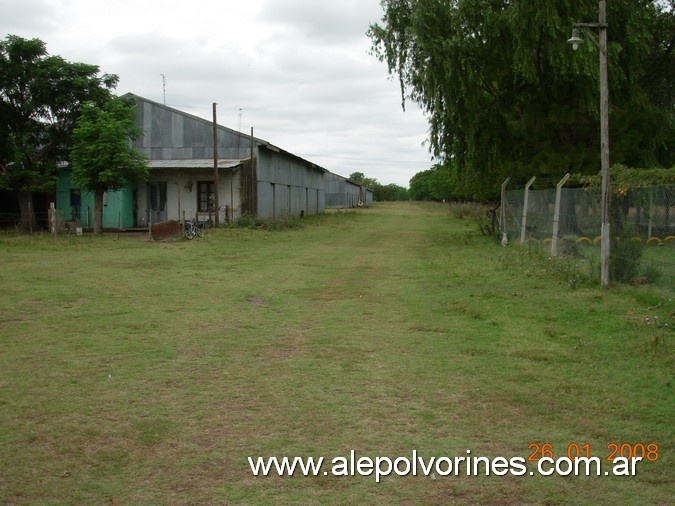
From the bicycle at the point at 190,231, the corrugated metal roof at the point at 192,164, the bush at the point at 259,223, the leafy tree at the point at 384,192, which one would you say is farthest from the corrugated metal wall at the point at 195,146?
the leafy tree at the point at 384,192

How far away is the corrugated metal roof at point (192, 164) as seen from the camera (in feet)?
100

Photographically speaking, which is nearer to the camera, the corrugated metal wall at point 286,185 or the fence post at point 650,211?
the fence post at point 650,211

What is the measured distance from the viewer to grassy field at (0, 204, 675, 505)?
425cm

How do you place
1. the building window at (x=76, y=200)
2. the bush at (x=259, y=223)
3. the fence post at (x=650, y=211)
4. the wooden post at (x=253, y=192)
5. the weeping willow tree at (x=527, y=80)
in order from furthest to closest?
the wooden post at (x=253, y=192)
the building window at (x=76, y=200)
the bush at (x=259, y=223)
the weeping willow tree at (x=527, y=80)
the fence post at (x=650, y=211)

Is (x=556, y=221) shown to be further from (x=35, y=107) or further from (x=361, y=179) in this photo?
(x=361, y=179)

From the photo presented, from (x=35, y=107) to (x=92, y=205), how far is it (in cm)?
552

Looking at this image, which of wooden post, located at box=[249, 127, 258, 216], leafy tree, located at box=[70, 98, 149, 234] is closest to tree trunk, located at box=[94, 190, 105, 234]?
leafy tree, located at box=[70, 98, 149, 234]

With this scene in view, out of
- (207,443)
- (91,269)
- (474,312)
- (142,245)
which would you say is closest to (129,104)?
(142,245)

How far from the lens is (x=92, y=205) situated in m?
32.4

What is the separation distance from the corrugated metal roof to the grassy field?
17.8 meters

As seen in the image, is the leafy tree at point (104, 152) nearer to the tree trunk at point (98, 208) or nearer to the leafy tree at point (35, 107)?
the tree trunk at point (98, 208)

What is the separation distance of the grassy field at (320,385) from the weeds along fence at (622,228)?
0.74 metres

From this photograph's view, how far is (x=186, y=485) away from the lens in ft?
13.8

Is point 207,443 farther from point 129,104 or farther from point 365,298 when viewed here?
point 129,104
